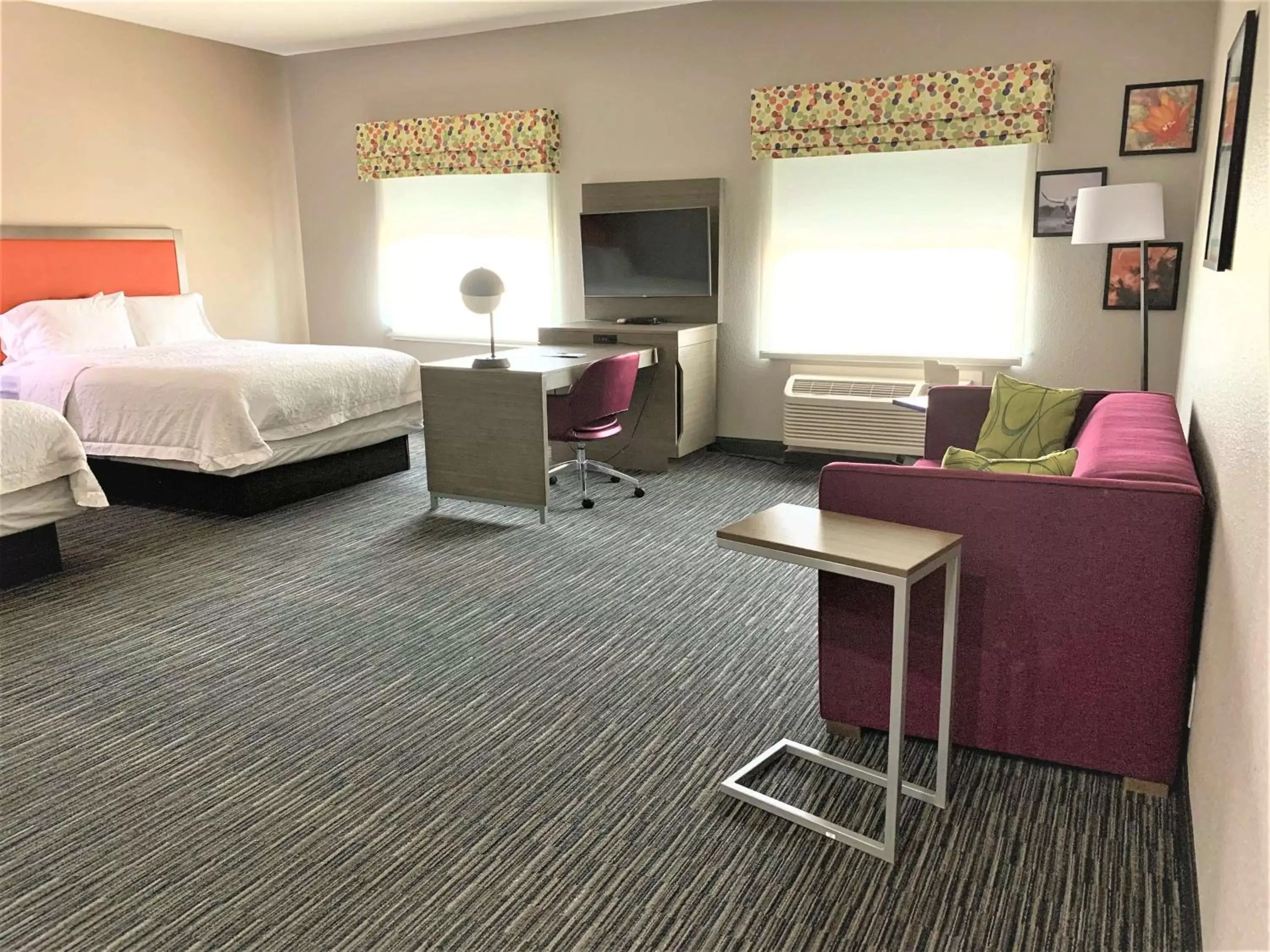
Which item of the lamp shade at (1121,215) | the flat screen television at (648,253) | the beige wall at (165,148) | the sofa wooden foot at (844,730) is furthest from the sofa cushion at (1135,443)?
the beige wall at (165,148)

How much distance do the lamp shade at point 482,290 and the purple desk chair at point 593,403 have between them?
0.52 metres

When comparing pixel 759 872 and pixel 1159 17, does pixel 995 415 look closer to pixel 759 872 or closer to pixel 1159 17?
pixel 759 872

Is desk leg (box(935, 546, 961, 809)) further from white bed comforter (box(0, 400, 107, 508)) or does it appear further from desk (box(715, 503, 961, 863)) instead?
white bed comforter (box(0, 400, 107, 508))

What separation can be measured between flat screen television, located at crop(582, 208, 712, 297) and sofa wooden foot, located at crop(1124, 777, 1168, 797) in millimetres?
3943

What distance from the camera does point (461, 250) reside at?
6.61 meters

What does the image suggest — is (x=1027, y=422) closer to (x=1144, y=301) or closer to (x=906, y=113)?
(x=1144, y=301)

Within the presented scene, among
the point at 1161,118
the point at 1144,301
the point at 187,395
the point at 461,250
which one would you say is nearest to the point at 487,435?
the point at 187,395

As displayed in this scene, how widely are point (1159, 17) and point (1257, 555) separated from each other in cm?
397

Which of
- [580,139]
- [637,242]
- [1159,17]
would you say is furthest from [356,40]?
[1159,17]

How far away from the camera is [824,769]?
7.50 feet

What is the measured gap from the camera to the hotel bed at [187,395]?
438 centimetres

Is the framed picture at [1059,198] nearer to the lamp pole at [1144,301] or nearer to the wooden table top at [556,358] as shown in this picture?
the lamp pole at [1144,301]

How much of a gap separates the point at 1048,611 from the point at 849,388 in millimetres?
3276

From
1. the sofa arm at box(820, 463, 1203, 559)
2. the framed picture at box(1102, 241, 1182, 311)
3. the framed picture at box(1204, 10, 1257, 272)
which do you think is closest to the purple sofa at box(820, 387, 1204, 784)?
the sofa arm at box(820, 463, 1203, 559)
